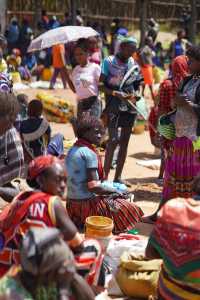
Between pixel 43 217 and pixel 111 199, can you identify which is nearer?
pixel 43 217

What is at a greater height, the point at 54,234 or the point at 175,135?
the point at 54,234

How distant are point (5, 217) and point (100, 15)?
78.9 feet

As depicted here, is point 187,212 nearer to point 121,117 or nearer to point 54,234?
point 54,234

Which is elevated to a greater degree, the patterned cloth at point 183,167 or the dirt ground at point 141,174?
the patterned cloth at point 183,167

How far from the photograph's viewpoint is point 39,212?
11.8 feet

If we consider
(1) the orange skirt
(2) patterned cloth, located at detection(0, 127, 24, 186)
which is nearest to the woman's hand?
(2) patterned cloth, located at detection(0, 127, 24, 186)

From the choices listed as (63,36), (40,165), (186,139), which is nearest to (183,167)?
(186,139)

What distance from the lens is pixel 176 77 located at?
6.19 m

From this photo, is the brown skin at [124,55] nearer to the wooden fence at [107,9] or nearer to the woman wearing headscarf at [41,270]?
the woman wearing headscarf at [41,270]

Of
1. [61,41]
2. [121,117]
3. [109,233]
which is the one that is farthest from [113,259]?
[61,41]

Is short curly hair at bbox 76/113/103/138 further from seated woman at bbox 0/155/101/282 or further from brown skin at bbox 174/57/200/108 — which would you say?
seated woman at bbox 0/155/101/282

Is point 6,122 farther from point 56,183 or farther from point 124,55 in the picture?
point 124,55

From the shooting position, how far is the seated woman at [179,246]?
360 cm

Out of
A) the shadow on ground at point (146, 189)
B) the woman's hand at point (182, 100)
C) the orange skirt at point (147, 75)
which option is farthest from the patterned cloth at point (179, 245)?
the orange skirt at point (147, 75)
